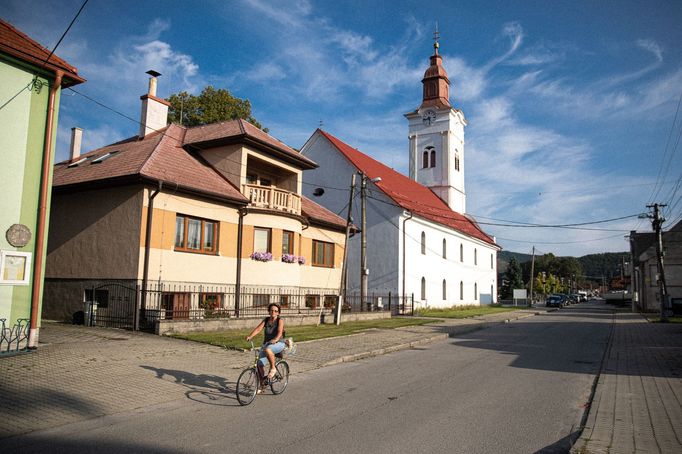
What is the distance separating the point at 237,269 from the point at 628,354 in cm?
1421

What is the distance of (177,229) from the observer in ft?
60.2

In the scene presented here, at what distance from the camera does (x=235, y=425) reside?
21.2 ft

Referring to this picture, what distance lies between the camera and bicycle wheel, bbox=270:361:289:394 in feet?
27.6

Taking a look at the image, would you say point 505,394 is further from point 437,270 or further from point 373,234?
point 437,270

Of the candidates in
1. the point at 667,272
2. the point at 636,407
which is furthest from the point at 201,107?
the point at 667,272

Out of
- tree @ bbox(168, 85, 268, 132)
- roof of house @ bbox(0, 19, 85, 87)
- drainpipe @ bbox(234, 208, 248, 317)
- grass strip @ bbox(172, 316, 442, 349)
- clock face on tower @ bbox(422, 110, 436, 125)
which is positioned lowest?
grass strip @ bbox(172, 316, 442, 349)

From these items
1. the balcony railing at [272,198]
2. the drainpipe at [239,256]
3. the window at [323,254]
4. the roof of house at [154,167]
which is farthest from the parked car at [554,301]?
the drainpipe at [239,256]

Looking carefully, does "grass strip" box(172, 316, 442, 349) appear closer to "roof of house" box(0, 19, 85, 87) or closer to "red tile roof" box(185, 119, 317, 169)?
"roof of house" box(0, 19, 85, 87)

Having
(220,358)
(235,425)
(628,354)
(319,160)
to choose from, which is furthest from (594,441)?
(319,160)

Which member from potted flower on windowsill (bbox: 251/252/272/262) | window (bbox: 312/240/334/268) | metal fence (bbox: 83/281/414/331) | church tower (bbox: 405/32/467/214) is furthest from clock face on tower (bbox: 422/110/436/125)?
potted flower on windowsill (bbox: 251/252/272/262)

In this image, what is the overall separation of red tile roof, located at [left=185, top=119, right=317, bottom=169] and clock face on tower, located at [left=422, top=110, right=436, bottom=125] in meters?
25.4

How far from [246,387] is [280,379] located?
827 mm

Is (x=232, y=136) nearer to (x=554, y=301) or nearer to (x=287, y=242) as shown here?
(x=287, y=242)

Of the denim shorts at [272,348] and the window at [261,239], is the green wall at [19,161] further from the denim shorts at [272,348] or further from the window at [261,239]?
the window at [261,239]
